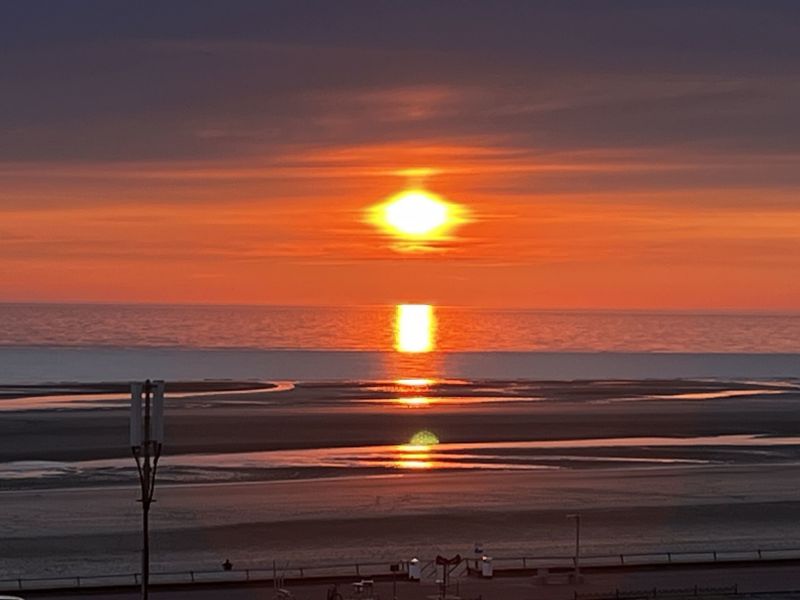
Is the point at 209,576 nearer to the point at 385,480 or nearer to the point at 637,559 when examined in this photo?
the point at 637,559

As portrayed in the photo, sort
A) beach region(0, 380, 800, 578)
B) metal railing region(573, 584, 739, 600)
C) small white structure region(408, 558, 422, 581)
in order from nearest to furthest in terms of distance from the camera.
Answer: metal railing region(573, 584, 739, 600)
small white structure region(408, 558, 422, 581)
beach region(0, 380, 800, 578)

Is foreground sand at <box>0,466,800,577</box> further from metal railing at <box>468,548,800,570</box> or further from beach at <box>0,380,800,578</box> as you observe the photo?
metal railing at <box>468,548,800,570</box>

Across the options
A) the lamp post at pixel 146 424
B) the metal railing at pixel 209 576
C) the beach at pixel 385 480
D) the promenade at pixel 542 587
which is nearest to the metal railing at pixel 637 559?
the promenade at pixel 542 587

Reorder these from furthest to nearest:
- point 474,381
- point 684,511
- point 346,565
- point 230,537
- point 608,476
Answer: point 474,381 → point 608,476 → point 684,511 → point 230,537 → point 346,565

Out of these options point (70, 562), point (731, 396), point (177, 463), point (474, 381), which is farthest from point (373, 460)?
point (474, 381)

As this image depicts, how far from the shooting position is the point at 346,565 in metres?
49.3

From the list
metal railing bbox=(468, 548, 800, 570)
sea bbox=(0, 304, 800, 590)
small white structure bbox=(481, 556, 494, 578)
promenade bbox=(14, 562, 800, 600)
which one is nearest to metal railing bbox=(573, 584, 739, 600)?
promenade bbox=(14, 562, 800, 600)

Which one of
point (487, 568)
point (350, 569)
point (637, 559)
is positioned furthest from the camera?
point (637, 559)

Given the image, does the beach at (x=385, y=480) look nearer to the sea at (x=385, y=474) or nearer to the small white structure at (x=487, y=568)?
the sea at (x=385, y=474)

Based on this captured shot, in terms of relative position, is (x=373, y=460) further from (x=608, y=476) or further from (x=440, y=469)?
(x=608, y=476)

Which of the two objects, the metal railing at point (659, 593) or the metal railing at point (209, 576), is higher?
the metal railing at point (209, 576)

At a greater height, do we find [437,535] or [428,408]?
[428,408]

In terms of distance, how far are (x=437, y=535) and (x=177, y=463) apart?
2372cm

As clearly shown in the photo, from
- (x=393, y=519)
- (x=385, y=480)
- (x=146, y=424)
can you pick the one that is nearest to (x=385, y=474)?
(x=385, y=480)
